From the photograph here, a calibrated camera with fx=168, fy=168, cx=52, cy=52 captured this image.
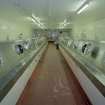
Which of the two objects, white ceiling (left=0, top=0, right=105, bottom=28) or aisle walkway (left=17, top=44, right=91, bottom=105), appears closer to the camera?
aisle walkway (left=17, top=44, right=91, bottom=105)

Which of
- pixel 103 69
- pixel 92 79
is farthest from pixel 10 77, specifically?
pixel 103 69

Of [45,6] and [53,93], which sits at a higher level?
[45,6]

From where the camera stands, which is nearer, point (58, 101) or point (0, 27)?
point (58, 101)

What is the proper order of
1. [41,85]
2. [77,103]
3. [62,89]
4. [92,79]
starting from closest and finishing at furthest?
[92,79]
[77,103]
[62,89]
[41,85]

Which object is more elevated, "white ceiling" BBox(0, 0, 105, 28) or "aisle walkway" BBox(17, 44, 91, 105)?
"white ceiling" BBox(0, 0, 105, 28)

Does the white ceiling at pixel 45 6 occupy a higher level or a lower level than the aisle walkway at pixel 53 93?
higher

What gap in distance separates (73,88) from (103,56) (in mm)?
1260

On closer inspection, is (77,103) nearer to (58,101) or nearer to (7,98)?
(58,101)

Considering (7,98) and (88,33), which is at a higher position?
(7,98)

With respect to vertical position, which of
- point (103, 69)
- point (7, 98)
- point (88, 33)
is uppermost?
point (103, 69)

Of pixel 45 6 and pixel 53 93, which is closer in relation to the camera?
pixel 53 93

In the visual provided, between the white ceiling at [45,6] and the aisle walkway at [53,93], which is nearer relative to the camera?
the aisle walkway at [53,93]

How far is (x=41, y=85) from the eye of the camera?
4453mm

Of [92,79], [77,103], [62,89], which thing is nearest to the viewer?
[92,79]
